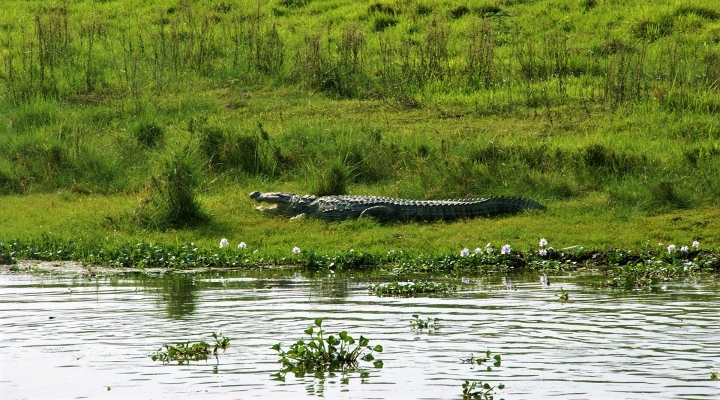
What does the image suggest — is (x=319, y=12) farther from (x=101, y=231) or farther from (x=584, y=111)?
(x=101, y=231)

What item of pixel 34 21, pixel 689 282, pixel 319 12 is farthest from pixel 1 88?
pixel 689 282

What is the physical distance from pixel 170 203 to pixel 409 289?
338cm

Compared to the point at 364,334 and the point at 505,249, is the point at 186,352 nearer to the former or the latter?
the point at 364,334

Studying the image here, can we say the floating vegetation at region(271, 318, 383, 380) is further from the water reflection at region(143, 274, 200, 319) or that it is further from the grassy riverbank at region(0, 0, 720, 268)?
the grassy riverbank at region(0, 0, 720, 268)

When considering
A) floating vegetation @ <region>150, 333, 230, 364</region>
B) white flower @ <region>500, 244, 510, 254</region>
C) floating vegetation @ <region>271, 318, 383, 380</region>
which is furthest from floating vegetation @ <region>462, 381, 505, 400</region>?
white flower @ <region>500, 244, 510, 254</region>

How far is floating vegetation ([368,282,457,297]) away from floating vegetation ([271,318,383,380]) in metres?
1.69

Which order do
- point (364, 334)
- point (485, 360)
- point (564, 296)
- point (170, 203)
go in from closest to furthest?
point (485, 360), point (364, 334), point (564, 296), point (170, 203)

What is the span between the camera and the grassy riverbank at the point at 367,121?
30.8 feet

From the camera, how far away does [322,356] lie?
16.7 feet

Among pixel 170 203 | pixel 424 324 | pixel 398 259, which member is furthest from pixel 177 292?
pixel 170 203

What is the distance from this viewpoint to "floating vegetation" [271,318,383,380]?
16.4 feet

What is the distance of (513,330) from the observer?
5.68 m

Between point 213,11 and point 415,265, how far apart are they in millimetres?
10849

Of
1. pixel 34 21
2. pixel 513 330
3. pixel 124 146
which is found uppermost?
pixel 34 21
